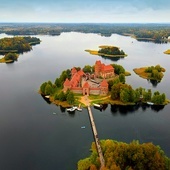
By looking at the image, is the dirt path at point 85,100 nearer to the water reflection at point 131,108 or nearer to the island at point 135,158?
the water reflection at point 131,108

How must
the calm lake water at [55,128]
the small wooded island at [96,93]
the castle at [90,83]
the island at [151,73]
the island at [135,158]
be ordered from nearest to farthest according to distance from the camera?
the island at [135,158]
the calm lake water at [55,128]
the small wooded island at [96,93]
the castle at [90,83]
the island at [151,73]

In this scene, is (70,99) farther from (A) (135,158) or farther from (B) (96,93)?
(A) (135,158)

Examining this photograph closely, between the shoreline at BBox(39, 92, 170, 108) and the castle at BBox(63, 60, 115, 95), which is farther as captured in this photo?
the castle at BBox(63, 60, 115, 95)

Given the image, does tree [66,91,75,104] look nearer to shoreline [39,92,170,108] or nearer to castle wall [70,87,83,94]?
shoreline [39,92,170,108]

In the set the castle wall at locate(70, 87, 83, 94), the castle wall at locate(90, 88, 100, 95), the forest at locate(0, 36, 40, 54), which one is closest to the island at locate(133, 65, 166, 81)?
the castle wall at locate(90, 88, 100, 95)

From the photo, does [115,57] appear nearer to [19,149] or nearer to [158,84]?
[158,84]

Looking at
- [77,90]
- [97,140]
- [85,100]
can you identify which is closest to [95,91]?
[77,90]

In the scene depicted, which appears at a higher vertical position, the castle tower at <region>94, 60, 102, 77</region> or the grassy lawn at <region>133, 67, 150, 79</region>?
the castle tower at <region>94, 60, 102, 77</region>

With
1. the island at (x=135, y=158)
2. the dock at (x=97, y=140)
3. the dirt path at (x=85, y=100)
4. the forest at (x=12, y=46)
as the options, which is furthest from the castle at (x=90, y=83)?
the forest at (x=12, y=46)
